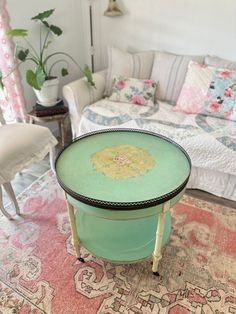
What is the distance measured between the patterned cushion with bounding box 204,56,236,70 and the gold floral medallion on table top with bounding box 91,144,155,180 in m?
1.20

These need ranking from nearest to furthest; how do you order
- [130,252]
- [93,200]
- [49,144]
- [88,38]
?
[93,200] < [130,252] < [49,144] < [88,38]

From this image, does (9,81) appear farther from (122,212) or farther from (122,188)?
(122,212)

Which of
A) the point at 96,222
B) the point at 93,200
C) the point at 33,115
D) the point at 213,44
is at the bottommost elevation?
the point at 96,222

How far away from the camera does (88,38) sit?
2807mm

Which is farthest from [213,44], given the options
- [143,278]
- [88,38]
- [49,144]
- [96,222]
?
[143,278]

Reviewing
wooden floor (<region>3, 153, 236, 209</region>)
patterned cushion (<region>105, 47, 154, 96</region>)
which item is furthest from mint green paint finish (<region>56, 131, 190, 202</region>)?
patterned cushion (<region>105, 47, 154, 96</region>)

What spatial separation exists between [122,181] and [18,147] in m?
0.72

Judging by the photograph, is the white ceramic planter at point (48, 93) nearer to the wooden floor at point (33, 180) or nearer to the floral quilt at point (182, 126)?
the floral quilt at point (182, 126)

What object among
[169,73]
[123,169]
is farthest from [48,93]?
[123,169]

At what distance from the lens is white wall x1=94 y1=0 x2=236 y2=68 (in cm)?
220

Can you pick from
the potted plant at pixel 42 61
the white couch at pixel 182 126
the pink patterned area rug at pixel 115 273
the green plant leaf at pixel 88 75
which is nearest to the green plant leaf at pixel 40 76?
the potted plant at pixel 42 61

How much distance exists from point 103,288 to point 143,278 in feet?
0.71

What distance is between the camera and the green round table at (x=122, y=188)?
1.15 metres

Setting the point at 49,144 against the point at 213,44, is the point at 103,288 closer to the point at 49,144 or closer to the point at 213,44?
the point at 49,144
